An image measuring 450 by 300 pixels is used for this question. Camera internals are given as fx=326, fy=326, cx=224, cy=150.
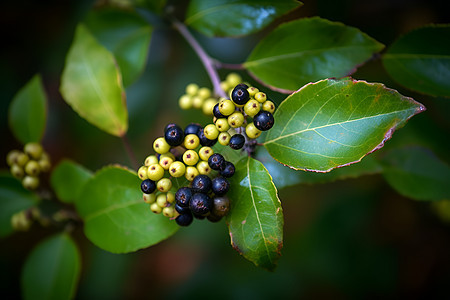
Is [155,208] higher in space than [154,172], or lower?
lower

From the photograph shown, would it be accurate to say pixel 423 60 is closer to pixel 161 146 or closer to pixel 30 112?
Result: pixel 161 146

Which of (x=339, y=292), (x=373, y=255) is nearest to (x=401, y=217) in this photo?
(x=373, y=255)

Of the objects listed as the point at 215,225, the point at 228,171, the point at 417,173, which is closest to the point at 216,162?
the point at 228,171

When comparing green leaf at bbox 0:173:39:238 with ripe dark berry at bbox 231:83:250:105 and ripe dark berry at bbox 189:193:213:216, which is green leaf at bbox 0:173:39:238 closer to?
ripe dark berry at bbox 189:193:213:216

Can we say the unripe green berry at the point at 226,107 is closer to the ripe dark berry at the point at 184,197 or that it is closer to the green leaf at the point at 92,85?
the ripe dark berry at the point at 184,197

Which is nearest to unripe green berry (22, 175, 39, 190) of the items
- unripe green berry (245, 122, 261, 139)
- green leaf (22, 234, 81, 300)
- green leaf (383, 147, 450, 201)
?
green leaf (22, 234, 81, 300)

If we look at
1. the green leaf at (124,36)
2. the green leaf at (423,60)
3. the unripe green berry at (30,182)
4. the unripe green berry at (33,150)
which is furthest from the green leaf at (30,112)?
the green leaf at (423,60)

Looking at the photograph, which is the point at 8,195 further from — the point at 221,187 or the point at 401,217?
the point at 401,217
